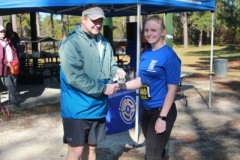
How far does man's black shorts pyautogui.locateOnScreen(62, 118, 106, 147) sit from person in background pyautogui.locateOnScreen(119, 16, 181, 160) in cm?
46

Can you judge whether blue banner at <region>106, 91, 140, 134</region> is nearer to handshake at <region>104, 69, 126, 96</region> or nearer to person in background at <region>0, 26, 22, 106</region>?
handshake at <region>104, 69, 126, 96</region>

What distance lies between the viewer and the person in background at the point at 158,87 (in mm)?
2992

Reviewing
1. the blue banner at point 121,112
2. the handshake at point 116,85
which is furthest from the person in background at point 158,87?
the blue banner at point 121,112

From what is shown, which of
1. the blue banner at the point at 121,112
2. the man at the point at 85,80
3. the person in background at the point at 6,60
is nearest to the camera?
the man at the point at 85,80

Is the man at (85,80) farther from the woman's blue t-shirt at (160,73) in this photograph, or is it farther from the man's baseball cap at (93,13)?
the woman's blue t-shirt at (160,73)

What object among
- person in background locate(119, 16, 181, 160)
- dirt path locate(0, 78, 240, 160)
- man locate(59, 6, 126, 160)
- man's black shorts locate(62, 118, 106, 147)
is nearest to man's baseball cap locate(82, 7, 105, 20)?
man locate(59, 6, 126, 160)

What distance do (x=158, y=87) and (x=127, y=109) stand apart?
2.84 m

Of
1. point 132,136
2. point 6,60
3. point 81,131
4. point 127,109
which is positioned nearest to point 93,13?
point 81,131

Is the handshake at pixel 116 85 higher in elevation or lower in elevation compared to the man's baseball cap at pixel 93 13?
lower

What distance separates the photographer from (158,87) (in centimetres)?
307

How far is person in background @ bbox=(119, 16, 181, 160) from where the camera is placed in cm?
299

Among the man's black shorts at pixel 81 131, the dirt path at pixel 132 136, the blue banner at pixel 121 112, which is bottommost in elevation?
the dirt path at pixel 132 136

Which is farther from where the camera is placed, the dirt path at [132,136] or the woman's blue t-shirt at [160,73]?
the dirt path at [132,136]

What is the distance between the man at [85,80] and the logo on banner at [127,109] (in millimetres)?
2413
